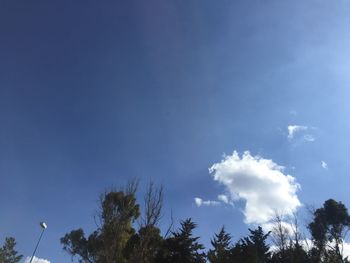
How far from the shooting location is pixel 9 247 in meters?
60.2

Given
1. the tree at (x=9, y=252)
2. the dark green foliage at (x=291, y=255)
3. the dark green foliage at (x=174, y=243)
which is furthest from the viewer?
the tree at (x=9, y=252)

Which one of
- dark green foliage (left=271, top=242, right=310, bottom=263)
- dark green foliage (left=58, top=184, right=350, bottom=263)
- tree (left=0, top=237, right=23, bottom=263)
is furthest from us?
tree (left=0, top=237, right=23, bottom=263)

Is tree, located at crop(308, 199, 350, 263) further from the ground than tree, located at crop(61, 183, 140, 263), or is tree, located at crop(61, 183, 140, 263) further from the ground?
tree, located at crop(308, 199, 350, 263)

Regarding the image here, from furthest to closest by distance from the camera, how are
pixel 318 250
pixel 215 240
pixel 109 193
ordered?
1. pixel 318 250
2. pixel 215 240
3. pixel 109 193

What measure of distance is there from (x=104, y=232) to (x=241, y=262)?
14.2m

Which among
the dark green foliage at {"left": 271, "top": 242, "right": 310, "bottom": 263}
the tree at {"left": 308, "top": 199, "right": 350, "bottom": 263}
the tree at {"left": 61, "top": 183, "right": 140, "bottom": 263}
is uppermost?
the tree at {"left": 308, "top": 199, "right": 350, "bottom": 263}

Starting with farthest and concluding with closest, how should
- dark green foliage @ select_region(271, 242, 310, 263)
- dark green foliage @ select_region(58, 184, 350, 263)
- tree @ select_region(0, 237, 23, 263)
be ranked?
tree @ select_region(0, 237, 23, 263) → dark green foliage @ select_region(271, 242, 310, 263) → dark green foliage @ select_region(58, 184, 350, 263)

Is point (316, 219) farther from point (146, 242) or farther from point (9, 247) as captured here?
point (9, 247)

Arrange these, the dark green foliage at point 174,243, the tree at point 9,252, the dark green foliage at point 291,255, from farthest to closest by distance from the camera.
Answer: the tree at point 9,252
the dark green foliage at point 291,255
the dark green foliage at point 174,243

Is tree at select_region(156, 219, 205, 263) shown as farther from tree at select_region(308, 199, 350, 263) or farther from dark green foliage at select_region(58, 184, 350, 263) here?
tree at select_region(308, 199, 350, 263)

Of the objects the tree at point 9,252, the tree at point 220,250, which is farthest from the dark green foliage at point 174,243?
the tree at point 9,252

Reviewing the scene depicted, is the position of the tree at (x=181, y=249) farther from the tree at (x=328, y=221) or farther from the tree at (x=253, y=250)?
the tree at (x=328, y=221)

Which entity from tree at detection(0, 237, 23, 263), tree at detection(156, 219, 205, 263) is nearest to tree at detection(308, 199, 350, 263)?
tree at detection(156, 219, 205, 263)

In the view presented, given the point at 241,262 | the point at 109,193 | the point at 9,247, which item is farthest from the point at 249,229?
the point at 9,247
